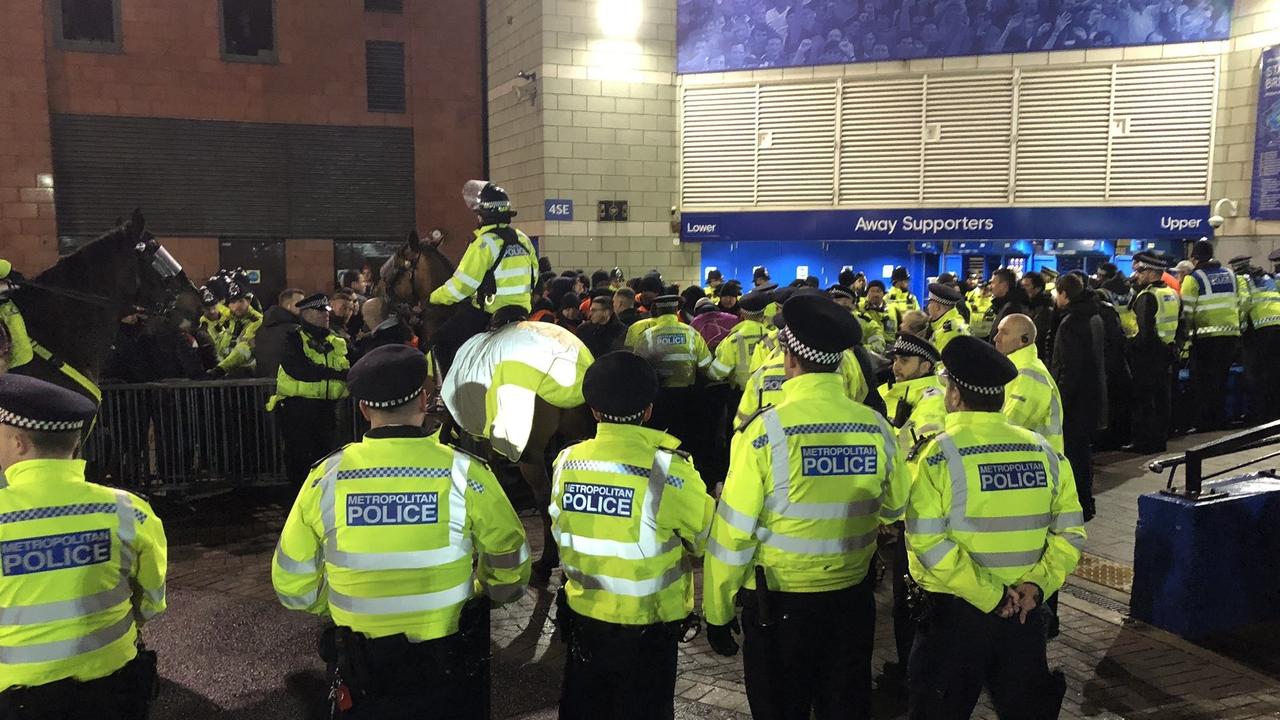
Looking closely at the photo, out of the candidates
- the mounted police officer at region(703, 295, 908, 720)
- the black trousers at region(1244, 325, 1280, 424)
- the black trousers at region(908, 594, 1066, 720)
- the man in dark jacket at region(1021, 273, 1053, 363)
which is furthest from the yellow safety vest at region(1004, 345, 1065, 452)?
the black trousers at region(1244, 325, 1280, 424)

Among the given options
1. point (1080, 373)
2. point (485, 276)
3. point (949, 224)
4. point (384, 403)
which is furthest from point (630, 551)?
point (949, 224)

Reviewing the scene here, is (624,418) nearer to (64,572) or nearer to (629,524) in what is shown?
(629,524)

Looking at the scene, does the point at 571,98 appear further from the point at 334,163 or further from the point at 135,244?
the point at 135,244

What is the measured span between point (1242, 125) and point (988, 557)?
14809 mm

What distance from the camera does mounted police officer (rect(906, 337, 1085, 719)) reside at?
3344mm

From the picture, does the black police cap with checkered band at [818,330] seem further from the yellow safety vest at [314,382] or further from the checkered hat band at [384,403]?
the yellow safety vest at [314,382]

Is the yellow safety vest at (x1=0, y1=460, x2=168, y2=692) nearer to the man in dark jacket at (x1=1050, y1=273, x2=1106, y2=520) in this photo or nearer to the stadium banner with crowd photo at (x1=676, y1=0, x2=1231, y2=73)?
the man in dark jacket at (x1=1050, y1=273, x2=1106, y2=520)

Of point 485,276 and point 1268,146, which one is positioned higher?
point 1268,146

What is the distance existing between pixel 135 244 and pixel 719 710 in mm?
5911

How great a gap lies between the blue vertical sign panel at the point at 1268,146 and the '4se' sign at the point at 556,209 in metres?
11.8

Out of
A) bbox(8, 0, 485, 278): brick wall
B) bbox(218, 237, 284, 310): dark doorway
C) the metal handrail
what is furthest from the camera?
bbox(218, 237, 284, 310): dark doorway

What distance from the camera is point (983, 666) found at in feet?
11.2

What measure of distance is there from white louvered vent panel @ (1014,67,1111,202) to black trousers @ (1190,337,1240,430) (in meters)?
5.49

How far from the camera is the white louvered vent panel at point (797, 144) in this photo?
16562mm
